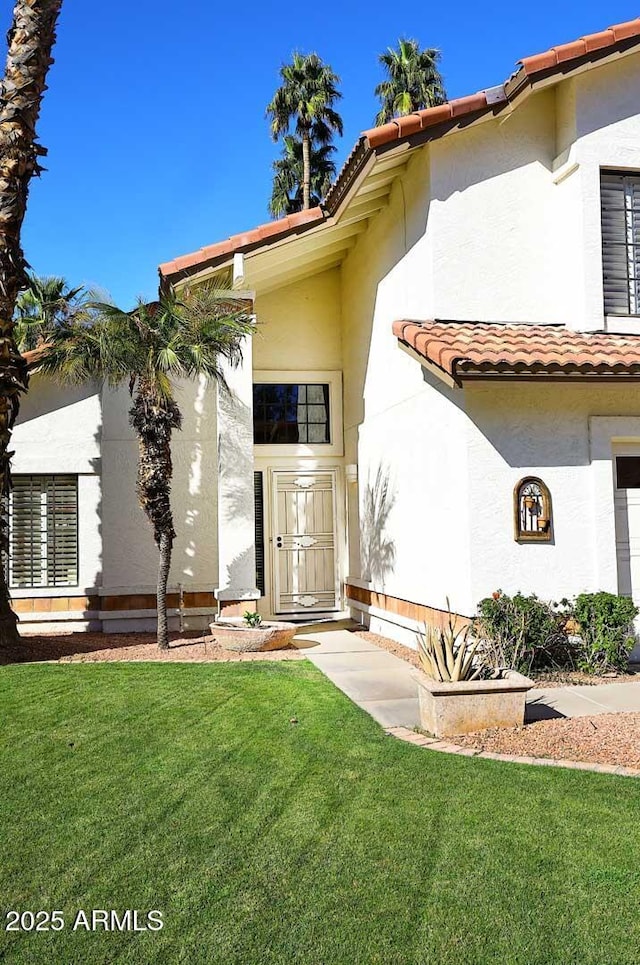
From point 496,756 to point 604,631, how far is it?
11.9ft

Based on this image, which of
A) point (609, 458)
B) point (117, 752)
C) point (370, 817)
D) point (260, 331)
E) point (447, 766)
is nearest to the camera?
point (370, 817)

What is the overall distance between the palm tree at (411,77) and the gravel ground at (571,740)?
26772 millimetres

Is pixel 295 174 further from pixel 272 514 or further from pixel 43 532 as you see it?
pixel 43 532

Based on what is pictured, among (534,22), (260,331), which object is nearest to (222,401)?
(260,331)

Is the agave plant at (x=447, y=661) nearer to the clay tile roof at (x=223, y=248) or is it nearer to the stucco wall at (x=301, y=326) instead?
the clay tile roof at (x=223, y=248)

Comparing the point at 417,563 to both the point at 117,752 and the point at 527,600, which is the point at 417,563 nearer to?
the point at 527,600

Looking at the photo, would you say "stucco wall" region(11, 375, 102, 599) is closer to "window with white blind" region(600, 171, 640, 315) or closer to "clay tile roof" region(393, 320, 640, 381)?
"clay tile roof" region(393, 320, 640, 381)

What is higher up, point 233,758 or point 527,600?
point 527,600

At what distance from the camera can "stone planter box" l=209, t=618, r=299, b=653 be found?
11.2m

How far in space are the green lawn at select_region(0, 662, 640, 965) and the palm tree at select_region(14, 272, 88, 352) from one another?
631 cm

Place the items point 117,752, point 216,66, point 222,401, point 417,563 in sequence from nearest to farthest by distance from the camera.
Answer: point 117,752, point 417,563, point 222,401, point 216,66

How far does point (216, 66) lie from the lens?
17469 mm

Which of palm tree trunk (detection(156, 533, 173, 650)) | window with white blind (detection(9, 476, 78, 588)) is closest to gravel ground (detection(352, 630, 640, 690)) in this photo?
palm tree trunk (detection(156, 533, 173, 650))

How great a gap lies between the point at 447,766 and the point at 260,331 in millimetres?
10420
